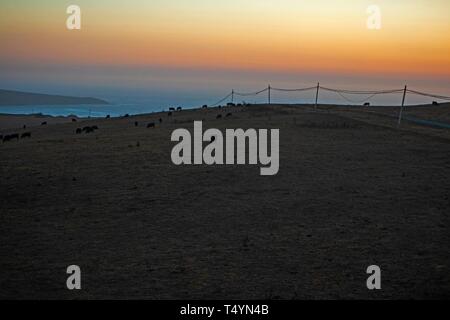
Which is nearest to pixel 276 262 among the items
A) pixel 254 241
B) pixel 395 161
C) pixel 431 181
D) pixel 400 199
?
pixel 254 241

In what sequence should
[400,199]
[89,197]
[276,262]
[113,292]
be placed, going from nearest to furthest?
[113,292] → [276,262] → [400,199] → [89,197]

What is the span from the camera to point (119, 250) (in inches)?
348

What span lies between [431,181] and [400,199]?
2350mm

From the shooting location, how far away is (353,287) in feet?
23.4

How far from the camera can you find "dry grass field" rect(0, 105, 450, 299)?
7.34 metres

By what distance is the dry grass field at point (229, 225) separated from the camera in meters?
7.34

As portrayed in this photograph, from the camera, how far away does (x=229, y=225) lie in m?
10.2
